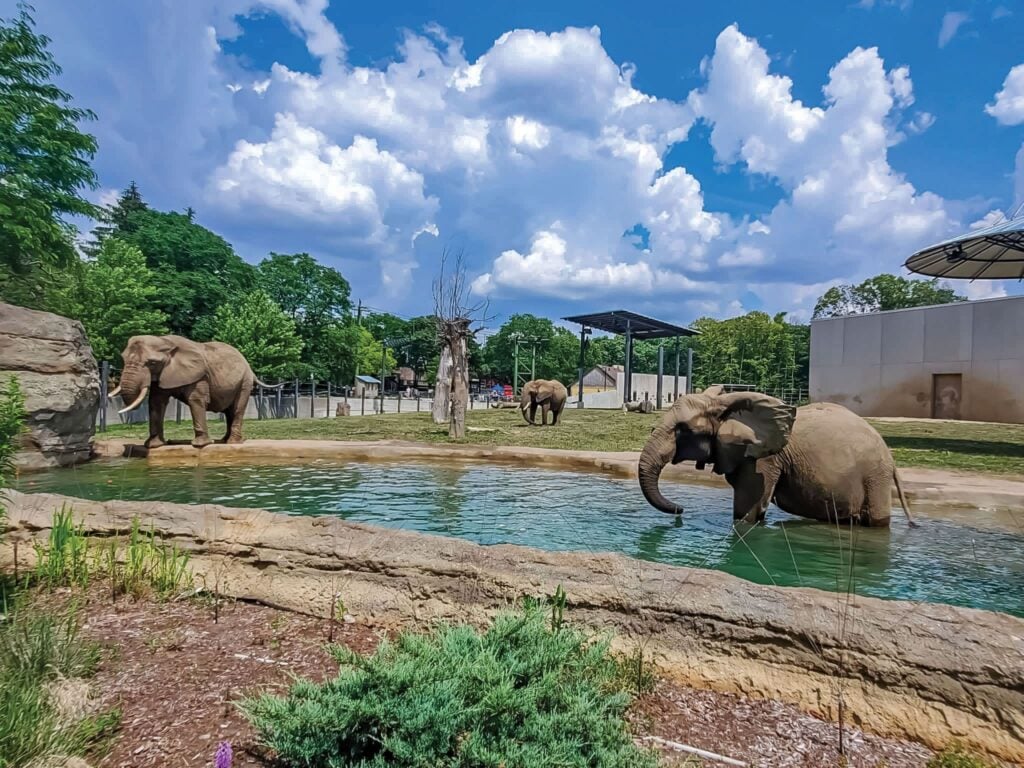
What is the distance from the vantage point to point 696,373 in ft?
198

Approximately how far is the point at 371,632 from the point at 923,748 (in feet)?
8.60

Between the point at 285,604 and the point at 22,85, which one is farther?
the point at 22,85

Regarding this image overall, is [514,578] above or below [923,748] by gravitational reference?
above

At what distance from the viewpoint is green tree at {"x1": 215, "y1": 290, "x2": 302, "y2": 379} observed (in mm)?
27328

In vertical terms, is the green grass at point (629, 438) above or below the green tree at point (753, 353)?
below

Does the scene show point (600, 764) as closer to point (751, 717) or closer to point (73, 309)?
point (751, 717)

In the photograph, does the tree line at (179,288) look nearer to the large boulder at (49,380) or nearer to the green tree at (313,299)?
the green tree at (313,299)

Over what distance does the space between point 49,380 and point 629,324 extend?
28620 mm

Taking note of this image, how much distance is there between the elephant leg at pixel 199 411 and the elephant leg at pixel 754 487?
9.59 meters

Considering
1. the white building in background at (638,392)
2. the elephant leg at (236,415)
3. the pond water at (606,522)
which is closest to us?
the pond water at (606,522)

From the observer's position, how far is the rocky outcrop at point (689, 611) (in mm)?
2484

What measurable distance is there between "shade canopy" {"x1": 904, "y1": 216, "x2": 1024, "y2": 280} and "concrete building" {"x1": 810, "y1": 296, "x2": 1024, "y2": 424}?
208 inches

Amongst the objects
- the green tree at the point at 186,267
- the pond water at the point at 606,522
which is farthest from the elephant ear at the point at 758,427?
the green tree at the point at 186,267

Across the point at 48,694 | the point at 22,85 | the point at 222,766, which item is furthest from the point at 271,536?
the point at 22,85
